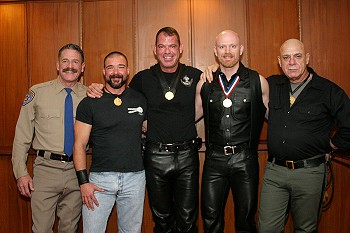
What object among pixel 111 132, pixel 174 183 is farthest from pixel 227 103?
pixel 111 132

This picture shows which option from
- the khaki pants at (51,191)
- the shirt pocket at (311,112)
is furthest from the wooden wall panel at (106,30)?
the shirt pocket at (311,112)

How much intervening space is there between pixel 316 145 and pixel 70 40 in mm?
2782

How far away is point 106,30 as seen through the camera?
361cm

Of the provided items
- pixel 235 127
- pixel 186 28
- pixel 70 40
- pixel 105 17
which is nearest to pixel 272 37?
pixel 186 28

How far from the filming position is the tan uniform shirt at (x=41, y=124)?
285cm

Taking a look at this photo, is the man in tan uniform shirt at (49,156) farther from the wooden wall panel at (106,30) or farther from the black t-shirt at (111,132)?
the wooden wall panel at (106,30)

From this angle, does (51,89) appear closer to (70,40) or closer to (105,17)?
(70,40)

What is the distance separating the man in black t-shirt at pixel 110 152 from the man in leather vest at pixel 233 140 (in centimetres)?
64

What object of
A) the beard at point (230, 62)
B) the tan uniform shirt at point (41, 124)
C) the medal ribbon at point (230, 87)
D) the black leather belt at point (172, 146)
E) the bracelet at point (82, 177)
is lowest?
the bracelet at point (82, 177)

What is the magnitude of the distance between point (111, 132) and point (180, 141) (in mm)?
643

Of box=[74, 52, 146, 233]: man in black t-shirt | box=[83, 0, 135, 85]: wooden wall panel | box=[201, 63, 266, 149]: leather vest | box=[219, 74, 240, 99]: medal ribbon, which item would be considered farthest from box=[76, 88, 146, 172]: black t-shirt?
box=[83, 0, 135, 85]: wooden wall panel

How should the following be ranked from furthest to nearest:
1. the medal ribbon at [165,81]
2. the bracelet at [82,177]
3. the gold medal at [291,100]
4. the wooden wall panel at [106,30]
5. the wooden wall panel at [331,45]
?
1. the wooden wall panel at [106,30]
2. the wooden wall panel at [331,45]
3. the medal ribbon at [165,81]
4. the gold medal at [291,100]
5. the bracelet at [82,177]

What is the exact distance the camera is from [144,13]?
3.59m

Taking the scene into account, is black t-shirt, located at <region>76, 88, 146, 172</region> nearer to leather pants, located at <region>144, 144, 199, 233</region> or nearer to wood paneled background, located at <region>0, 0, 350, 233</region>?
leather pants, located at <region>144, 144, 199, 233</region>
